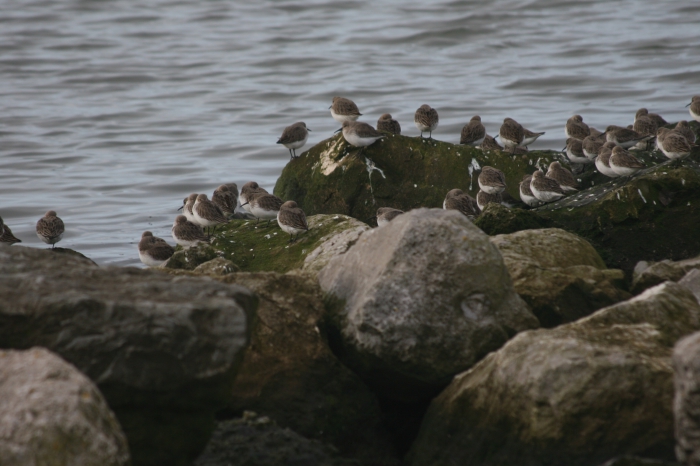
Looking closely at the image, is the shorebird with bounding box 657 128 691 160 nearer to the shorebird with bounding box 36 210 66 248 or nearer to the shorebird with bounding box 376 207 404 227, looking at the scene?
the shorebird with bounding box 376 207 404 227

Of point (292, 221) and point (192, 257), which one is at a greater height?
point (292, 221)

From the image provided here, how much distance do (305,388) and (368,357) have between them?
1.91 ft

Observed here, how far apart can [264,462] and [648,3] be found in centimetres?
3304

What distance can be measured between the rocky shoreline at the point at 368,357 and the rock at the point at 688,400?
0.01 meters

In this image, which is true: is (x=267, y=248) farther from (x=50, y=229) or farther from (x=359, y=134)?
(x=50, y=229)

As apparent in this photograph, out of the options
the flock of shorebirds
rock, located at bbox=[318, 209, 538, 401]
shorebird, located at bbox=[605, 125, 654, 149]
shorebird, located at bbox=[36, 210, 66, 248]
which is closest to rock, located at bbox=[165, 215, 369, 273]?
the flock of shorebirds

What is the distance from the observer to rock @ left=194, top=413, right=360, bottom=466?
6203 mm

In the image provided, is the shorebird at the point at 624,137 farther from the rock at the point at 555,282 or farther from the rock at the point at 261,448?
the rock at the point at 261,448

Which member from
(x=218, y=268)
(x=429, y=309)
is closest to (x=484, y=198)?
(x=218, y=268)

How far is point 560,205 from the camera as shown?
34.8ft

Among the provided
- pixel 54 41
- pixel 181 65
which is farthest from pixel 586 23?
pixel 54 41

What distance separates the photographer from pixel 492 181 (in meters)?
12.1

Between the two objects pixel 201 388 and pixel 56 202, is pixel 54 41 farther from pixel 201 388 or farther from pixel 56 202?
pixel 201 388

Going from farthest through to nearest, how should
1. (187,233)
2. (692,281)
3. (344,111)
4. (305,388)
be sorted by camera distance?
(344,111) → (187,233) → (692,281) → (305,388)
